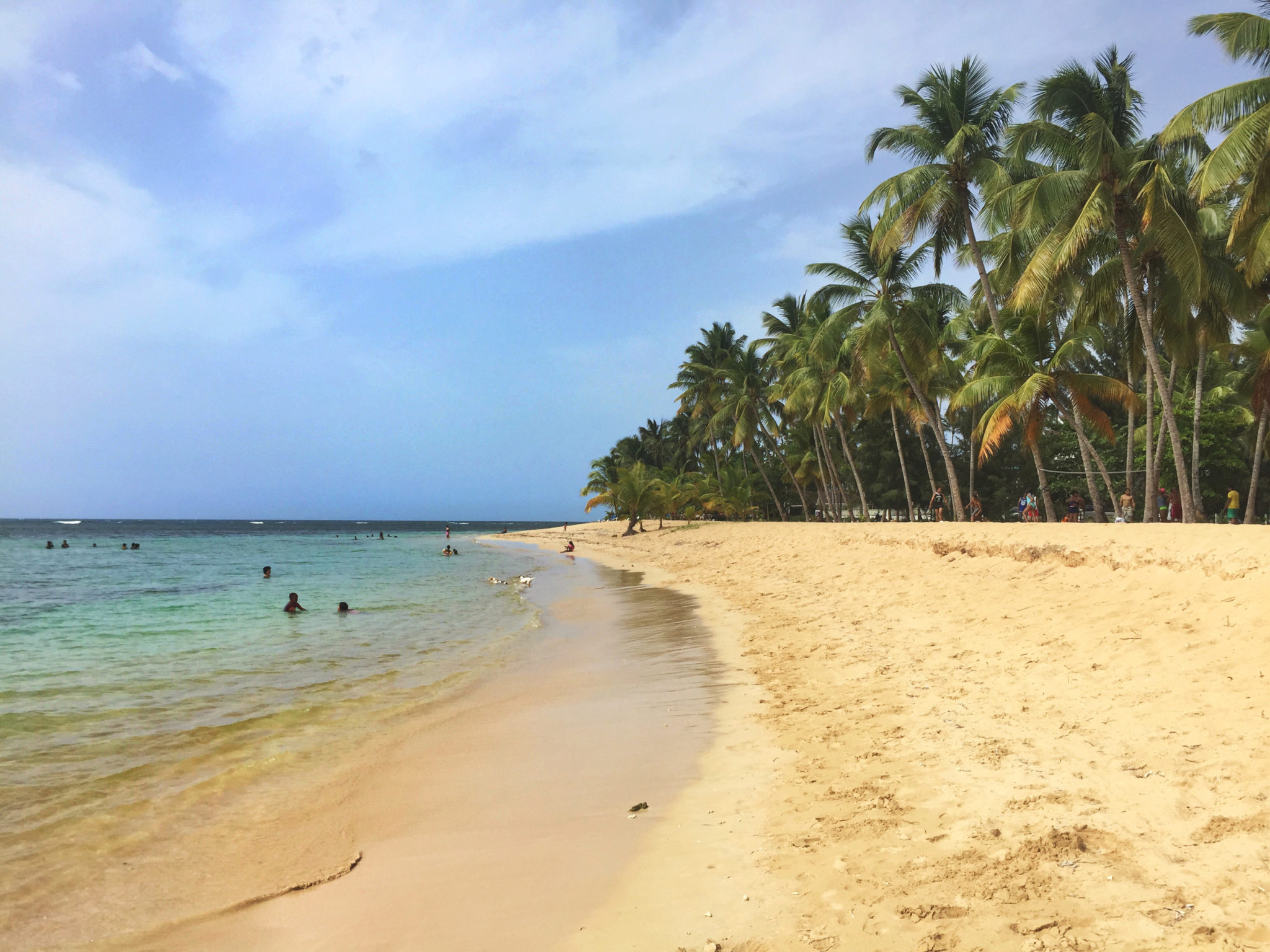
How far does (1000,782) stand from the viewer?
4.27 meters

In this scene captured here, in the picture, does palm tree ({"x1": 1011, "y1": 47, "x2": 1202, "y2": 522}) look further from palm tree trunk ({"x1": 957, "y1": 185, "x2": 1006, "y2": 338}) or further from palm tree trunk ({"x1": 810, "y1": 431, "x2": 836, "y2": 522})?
palm tree trunk ({"x1": 810, "y1": 431, "x2": 836, "y2": 522})

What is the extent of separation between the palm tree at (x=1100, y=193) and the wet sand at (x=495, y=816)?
43.5 feet

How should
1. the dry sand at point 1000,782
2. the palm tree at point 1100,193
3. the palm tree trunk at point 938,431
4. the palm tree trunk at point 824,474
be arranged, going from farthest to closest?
the palm tree trunk at point 824,474, the palm tree trunk at point 938,431, the palm tree at point 1100,193, the dry sand at point 1000,782

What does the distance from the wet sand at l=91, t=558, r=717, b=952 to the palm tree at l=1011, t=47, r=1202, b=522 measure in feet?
43.5

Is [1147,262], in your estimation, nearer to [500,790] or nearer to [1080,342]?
[1080,342]

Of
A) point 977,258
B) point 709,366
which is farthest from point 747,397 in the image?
point 977,258

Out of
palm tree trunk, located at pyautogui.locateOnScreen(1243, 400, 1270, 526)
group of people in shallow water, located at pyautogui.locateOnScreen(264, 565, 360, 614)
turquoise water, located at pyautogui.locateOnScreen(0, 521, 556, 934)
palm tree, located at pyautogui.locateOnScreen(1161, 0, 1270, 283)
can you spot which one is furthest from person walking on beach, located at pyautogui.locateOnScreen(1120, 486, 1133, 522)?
A: group of people in shallow water, located at pyautogui.locateOnScreen(264, 565, 360, 614)

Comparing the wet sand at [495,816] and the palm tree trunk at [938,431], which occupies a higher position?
the palm tree trunk at [938,431]

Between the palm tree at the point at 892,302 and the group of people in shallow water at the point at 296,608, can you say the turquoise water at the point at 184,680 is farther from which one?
the palm tree at the point at 892,302

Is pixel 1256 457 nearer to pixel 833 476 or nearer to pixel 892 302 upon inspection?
pixel 892 302

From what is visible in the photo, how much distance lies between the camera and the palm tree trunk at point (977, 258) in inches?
780

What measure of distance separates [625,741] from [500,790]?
1276mm

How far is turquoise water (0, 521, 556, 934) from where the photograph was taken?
5.30 meters

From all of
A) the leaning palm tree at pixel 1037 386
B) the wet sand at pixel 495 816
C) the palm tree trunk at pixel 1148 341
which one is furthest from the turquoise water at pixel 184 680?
the palm tree trunk at pixel 1148 341
